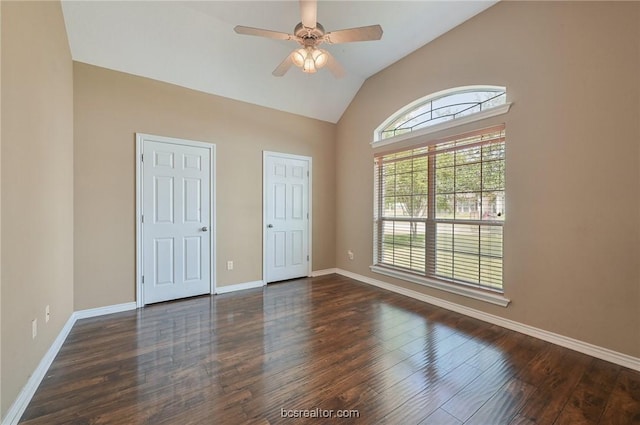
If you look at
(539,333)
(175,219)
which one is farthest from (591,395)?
(175,219)

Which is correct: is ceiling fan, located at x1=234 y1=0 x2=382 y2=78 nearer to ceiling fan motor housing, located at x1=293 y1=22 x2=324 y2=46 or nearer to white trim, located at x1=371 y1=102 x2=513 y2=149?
ceiling fan motor housing, located at x1=293 y1=22 x2=324 y2=46

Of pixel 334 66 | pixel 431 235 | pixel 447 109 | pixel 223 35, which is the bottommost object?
pixel 431 235

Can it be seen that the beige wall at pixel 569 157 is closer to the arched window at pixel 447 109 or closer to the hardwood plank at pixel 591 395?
the arched window at pixel 447 109

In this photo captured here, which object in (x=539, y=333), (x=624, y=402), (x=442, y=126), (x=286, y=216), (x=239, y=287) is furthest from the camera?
(x=286, y=216)

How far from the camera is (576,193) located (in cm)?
232

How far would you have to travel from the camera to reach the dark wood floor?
5.21 feet

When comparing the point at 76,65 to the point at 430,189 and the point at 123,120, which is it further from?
the point at 430,189

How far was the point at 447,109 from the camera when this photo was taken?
133 inches

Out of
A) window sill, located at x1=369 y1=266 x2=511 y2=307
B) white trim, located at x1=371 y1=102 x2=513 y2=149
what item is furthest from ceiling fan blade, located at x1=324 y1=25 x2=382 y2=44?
window sill, located at x1=369 y1=266 x2=511 y2=307

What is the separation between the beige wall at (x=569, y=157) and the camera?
6.80ft

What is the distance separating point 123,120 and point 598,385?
5.04 m

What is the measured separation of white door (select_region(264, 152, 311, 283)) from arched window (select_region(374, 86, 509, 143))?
147 centimetres

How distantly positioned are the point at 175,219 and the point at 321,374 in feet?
8.91

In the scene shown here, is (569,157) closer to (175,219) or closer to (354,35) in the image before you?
(354,35)
